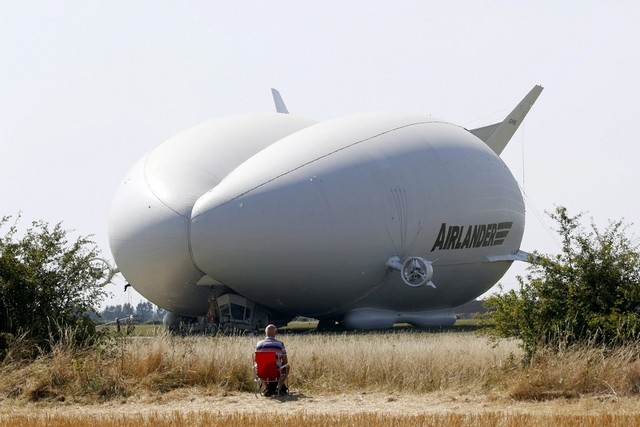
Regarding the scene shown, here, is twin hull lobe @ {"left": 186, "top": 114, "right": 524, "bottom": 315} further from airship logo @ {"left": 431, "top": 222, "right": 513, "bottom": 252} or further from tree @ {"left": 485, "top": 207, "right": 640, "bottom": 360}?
tree @ {"left": 485, "top": 207, "right": 640, "bottom": 360}

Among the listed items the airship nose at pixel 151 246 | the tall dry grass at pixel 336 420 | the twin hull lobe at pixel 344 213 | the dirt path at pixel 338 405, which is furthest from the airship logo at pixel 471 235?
the tall dry grass at pixel 336 420

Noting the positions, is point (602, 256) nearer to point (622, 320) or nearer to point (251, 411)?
point (622, 320)

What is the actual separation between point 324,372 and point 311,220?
16675 mm

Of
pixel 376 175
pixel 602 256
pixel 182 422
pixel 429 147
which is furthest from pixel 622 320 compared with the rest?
pixel 429 147

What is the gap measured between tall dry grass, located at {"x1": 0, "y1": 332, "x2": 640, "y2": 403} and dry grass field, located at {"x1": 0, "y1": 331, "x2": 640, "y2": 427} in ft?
0.08

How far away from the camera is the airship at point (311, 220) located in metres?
38.3

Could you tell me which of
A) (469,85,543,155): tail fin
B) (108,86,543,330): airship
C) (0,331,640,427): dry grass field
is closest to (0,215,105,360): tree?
(0,331,640,427): dry grass field

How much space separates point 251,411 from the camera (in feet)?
59.0

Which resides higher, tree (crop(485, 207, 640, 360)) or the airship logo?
the airship logo

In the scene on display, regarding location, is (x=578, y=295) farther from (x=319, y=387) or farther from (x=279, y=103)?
(x=279, y=103)

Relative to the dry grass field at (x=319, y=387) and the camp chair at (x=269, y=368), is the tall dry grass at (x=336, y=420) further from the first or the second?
the camp chair at (x=269, y=368)

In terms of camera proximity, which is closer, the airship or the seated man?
the seated man

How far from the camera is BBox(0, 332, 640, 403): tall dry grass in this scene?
1934 centimetres

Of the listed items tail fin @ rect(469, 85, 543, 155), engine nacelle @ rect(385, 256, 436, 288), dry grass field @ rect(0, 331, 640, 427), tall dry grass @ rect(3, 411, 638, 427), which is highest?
tail fin @ rect(469, 85, 543, 155)
